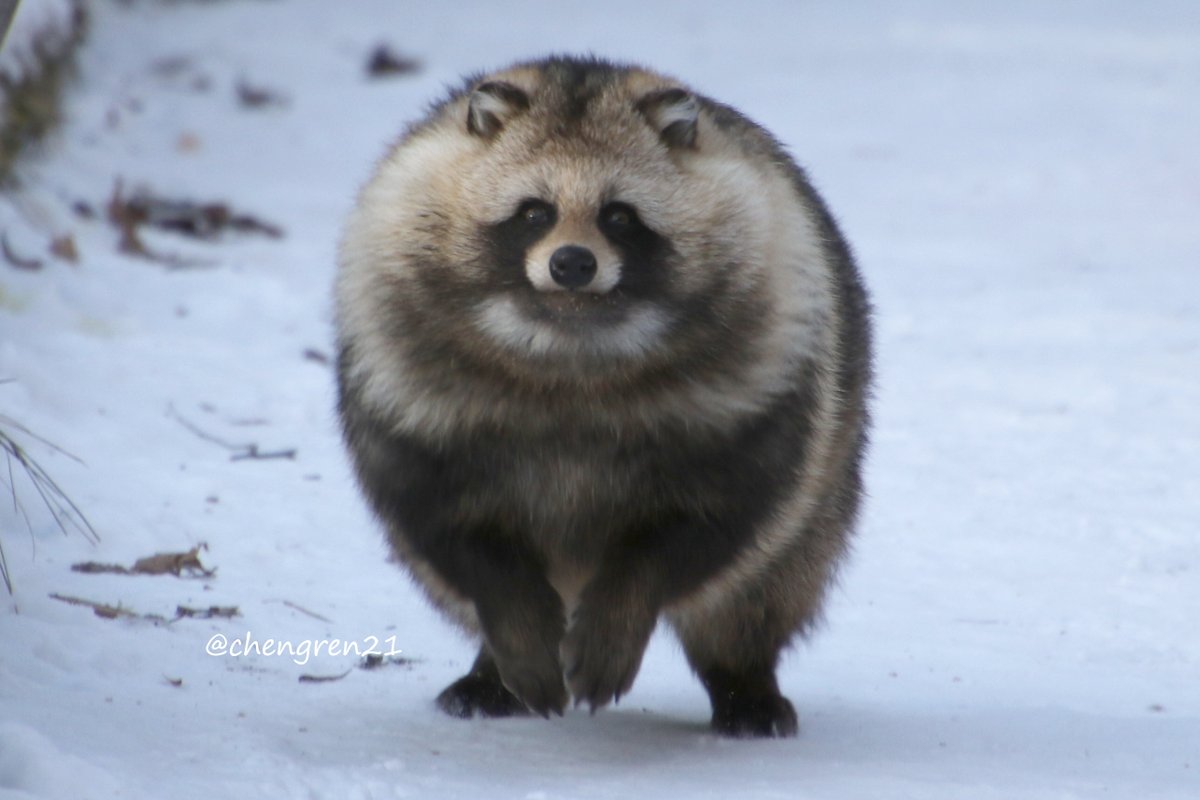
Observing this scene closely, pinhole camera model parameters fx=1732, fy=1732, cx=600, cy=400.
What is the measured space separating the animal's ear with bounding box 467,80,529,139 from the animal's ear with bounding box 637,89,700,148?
0.27 m

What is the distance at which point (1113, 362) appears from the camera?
8.12m

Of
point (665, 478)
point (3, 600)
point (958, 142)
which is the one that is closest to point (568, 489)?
point (665, 478)

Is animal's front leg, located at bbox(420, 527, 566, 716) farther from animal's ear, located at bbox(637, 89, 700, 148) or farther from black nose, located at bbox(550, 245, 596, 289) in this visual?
animal's ear, located at bbox(637, 89, 700, 148)

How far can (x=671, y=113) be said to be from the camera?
3.75 m

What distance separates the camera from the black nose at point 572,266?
342cm

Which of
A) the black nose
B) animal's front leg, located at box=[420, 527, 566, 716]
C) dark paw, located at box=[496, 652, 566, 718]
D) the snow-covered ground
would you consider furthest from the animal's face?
the snow-covered ground

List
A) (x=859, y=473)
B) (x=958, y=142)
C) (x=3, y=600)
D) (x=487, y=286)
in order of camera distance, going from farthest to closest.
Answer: (x=958, y=142), (x=859, y=473), (x=3, y=600), (x=487, y=286)

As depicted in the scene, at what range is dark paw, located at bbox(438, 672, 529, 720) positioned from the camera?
13.7ft

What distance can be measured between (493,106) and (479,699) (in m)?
1.45

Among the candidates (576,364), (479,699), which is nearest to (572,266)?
(576,364)

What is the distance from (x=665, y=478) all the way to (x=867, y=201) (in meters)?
8.89

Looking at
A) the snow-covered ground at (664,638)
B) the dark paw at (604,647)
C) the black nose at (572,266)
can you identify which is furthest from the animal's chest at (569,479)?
the snow-covered ground at (664,638)

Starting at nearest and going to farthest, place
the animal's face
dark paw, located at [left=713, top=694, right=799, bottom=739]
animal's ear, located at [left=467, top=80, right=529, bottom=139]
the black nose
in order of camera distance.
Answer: the black nose
the animal's face
animal's ear, located at [left=467, top=80, right=529, bottom=139]
dark paw, located at [left=713, top=694, right=799, bottom=739]

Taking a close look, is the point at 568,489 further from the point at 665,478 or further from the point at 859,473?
the point at 859,473
